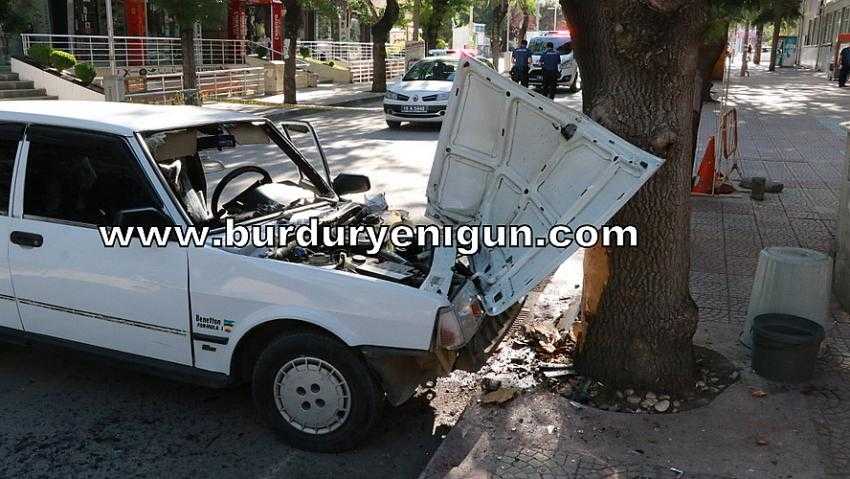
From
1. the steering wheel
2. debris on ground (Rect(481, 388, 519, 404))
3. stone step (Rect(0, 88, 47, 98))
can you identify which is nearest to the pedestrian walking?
stone step (Rect(0, 88, 47, 98))

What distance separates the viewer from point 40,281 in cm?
424

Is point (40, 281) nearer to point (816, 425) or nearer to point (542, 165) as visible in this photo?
point (542, 165)

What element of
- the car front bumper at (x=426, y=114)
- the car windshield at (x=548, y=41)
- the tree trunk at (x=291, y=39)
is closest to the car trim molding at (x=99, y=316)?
the car front bumper at (x=426, y=114)

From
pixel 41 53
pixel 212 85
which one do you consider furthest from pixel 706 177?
pixel 212 85

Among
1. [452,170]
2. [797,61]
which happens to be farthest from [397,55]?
[452,170]

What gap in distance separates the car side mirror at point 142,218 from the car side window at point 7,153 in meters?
0.95

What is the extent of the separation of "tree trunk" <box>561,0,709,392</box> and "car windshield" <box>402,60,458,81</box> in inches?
573

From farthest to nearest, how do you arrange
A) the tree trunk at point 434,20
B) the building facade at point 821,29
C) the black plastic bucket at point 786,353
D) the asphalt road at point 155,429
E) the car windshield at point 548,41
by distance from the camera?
the building facade at point 821,29 < the tree trunk at point 434,20 < the car windshield at point 548,41 < the black plastic bucket at point 786,353 < the asphalt road at point 155,429

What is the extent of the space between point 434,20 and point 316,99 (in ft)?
35.1

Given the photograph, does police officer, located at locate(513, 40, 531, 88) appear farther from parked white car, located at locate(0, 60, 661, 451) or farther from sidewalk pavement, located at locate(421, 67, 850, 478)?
parked white car, located at locate(0, 60, 661, 451)

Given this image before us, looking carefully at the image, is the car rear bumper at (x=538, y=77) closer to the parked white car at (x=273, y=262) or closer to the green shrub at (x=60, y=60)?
the green shrub at (x=60, y=60)

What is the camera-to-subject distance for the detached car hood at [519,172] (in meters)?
3.85

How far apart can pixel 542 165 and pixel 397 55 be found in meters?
41.4

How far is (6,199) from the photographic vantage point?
4.36 meters
